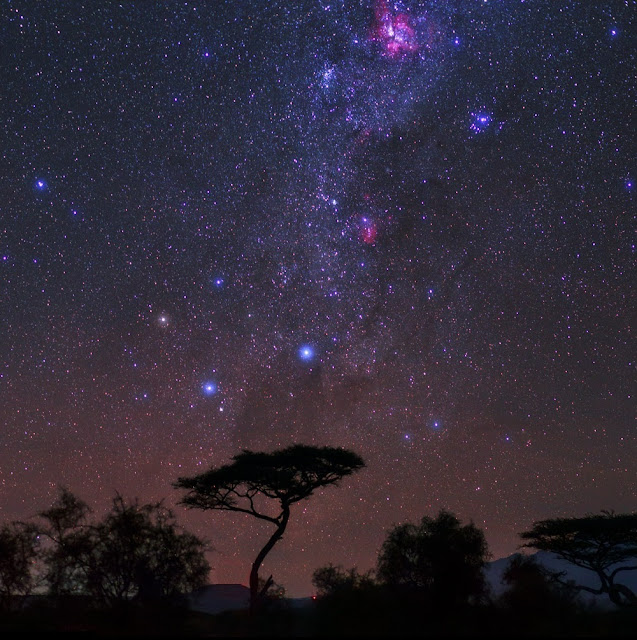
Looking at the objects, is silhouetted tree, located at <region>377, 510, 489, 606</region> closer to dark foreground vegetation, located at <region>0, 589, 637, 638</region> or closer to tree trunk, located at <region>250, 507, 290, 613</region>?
tree trunk, located at <region>250, 507, 290, 613</region>

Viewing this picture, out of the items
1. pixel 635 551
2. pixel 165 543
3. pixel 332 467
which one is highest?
pixel 332 467

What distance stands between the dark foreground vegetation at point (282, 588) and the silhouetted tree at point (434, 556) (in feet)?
0.27

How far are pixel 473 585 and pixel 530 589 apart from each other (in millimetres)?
4968

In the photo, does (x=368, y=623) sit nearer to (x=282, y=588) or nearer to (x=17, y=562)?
(x=17, y=562)

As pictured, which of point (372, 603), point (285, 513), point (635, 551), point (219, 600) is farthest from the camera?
point (219, 600)

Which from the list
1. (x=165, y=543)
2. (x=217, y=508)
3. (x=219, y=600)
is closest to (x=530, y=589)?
(x=165, y=543)

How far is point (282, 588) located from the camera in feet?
174

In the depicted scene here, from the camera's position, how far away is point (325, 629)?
14.9 metres

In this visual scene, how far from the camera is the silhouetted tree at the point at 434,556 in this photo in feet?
104

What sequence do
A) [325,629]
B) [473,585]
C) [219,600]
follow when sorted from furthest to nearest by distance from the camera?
[219,600] < [473,585] < [325,629]

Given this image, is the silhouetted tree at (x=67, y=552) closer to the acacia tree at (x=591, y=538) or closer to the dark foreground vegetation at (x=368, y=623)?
the dark foreground vegetation at (x=368, y=623)

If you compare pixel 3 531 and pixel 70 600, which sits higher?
pixel 3 531

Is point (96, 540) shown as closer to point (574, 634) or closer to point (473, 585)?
point (473, 585)

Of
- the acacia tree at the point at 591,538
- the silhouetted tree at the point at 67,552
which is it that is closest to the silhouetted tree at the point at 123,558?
the silhouetted tree at the point at 67,552
